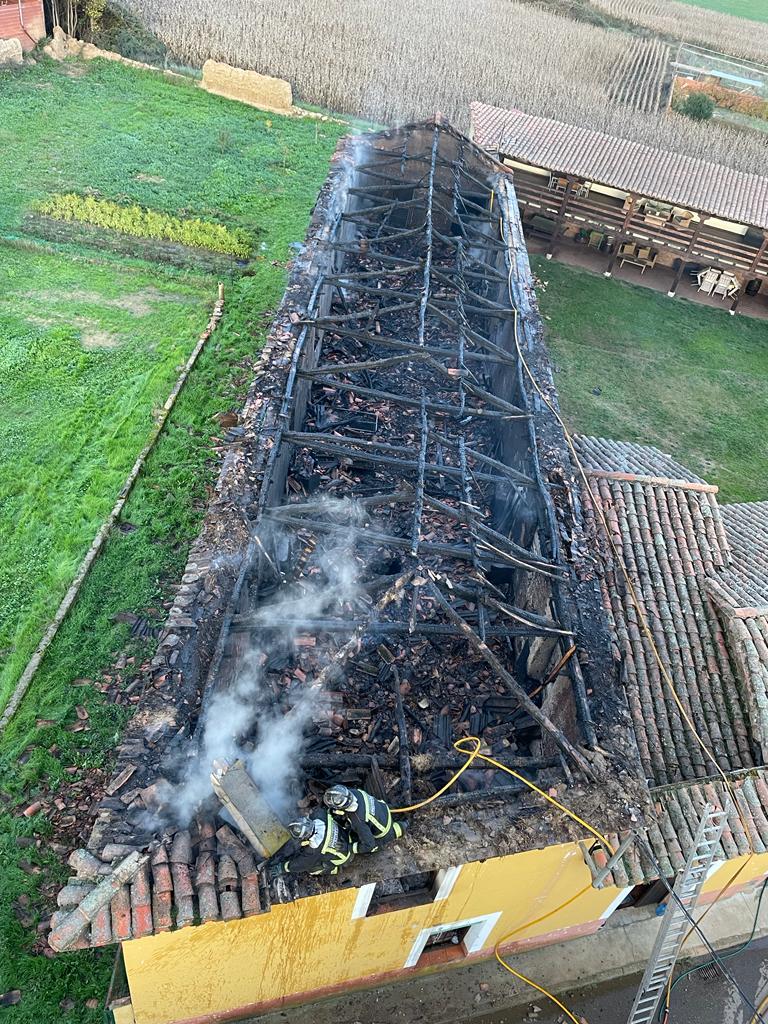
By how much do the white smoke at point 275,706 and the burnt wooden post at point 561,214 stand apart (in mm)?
20196

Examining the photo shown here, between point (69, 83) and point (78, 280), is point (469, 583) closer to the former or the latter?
point (78, 280)

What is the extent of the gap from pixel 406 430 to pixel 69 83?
28576 millimetres

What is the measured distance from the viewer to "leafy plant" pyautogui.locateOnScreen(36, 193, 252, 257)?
2194 cm

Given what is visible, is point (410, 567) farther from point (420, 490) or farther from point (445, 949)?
point (445, 949)

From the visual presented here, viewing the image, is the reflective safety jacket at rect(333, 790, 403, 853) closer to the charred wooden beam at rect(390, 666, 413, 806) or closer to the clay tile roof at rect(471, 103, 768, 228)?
the charred wooden beam at rect(390, 666, 413, 806)

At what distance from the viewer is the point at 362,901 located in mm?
7383

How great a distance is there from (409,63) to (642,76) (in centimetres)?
1437

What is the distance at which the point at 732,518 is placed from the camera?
13.8m

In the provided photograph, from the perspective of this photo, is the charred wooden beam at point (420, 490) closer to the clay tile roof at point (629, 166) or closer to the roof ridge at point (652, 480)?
the roof ridge at point (652, 480)

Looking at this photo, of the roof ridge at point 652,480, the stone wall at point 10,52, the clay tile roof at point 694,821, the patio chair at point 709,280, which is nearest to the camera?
the clay tile roof at point 694,821

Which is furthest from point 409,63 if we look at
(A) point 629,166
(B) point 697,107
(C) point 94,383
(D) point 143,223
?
(C) point 94,383

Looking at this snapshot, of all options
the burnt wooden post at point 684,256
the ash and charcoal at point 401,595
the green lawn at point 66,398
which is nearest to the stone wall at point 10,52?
the green lawn at point 66,398

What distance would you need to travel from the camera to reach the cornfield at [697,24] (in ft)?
154

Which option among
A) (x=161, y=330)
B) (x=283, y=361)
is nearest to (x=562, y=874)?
(x=283, y=361)
